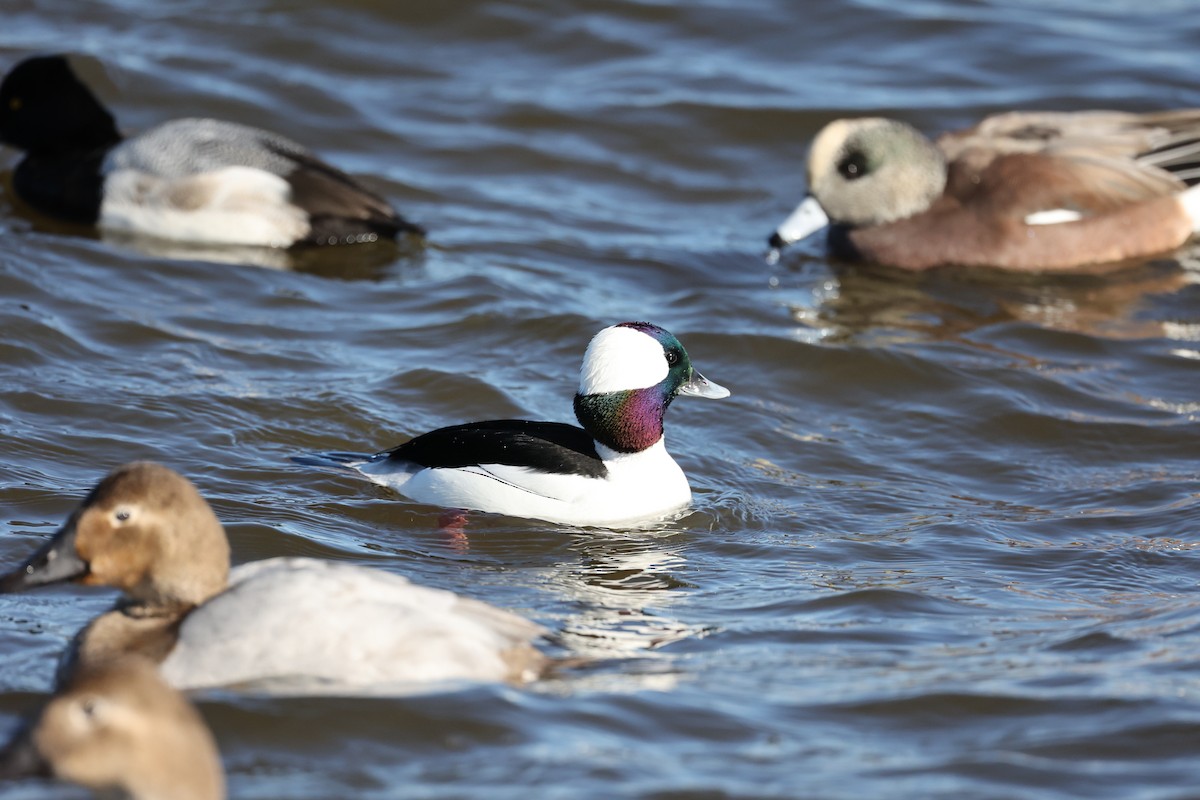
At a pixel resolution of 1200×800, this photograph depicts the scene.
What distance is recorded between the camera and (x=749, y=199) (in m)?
12.6

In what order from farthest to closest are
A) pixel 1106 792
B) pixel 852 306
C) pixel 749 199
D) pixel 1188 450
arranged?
pixel 749 199 < pixel 852 306 < pixel 1188 450 < pixel 1106 792

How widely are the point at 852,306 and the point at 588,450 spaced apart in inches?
143

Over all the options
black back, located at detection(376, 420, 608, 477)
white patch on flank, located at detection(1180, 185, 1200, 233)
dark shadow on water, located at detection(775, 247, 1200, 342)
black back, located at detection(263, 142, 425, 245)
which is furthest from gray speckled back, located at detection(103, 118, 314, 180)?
white patch on flank, located at detection(1180, 185, 1200, 233)

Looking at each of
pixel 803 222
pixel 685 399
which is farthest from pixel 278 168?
pixel 685 399

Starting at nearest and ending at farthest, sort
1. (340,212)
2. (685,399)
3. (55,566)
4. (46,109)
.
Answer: (55,566) < (685,399) < (340,212) < (46,109)

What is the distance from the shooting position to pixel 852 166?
1104cm

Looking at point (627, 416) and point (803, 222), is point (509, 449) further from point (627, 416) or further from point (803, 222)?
point (803, 222)

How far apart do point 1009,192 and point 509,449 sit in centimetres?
496

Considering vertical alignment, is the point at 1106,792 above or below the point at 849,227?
below

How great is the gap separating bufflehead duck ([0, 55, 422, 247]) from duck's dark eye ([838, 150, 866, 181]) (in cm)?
279

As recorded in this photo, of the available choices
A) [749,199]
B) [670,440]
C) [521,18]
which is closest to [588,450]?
[670,440]

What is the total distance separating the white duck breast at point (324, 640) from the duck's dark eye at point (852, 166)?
6.73 m

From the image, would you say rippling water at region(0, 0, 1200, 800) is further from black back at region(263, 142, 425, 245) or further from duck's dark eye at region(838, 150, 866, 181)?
duck's dark eye at region(838, 150, 866, 181)

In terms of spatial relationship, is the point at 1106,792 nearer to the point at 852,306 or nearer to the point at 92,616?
the point at 92,616
